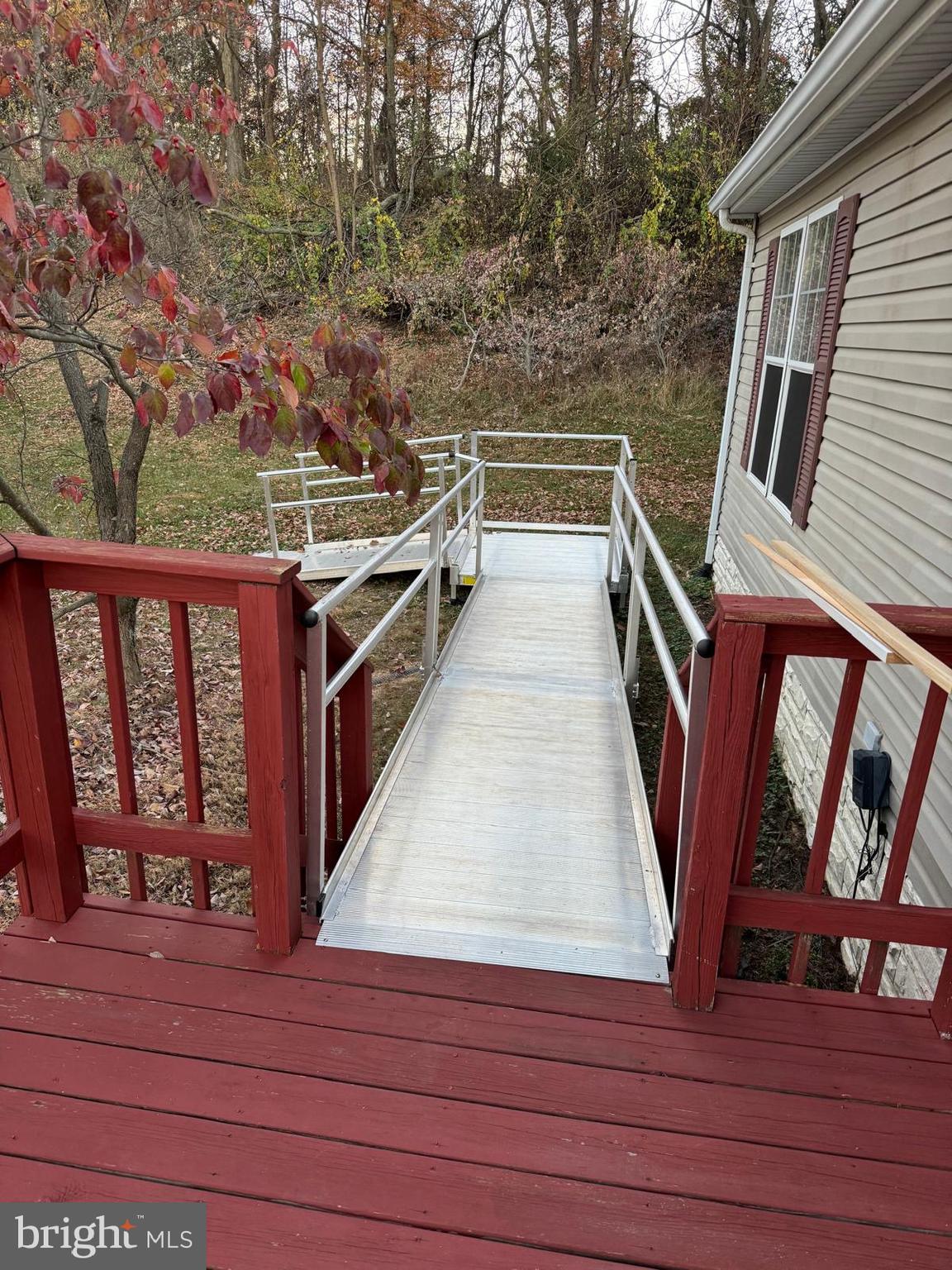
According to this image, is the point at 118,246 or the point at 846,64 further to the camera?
the point at 846,64

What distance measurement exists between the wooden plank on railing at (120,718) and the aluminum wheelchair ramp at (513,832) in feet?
1.85

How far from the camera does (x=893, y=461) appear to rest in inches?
141

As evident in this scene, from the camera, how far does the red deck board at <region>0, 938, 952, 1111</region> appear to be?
1.89 meters

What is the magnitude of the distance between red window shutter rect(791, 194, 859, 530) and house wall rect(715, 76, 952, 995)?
0.27 ft

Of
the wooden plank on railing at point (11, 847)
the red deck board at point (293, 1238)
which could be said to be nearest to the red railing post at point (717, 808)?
the red deck board at point (293, 1238)

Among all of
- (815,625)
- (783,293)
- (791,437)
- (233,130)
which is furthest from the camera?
(233,130)

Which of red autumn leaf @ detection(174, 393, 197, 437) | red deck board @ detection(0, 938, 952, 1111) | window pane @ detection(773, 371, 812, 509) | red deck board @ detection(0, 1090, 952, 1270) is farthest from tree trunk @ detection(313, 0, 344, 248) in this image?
red deck board @ detection(0, 1090, 952, 1270)

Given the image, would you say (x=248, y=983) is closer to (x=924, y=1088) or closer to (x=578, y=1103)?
(x=578, y=1103)

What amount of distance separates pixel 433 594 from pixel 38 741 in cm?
275

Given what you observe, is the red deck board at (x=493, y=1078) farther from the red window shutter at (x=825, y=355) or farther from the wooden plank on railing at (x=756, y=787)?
the red window shutter at (x=825, y=355)

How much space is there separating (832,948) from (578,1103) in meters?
2.32

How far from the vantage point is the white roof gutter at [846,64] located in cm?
287

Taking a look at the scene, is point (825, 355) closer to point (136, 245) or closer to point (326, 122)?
point (136, 245)

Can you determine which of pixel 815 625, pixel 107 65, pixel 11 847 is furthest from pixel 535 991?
pixel 107 65
